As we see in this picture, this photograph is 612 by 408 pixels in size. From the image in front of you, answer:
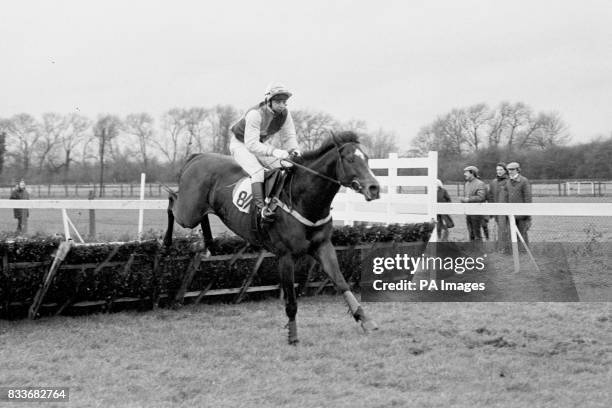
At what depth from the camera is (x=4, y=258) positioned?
7.02 meters

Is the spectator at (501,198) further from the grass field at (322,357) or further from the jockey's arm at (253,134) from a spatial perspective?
the jockey's arm at (253,134)

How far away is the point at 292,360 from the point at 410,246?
446cm

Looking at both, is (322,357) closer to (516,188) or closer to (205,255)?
(205,255)

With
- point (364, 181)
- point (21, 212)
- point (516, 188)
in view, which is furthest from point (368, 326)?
point (21, 212)

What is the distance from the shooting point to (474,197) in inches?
474

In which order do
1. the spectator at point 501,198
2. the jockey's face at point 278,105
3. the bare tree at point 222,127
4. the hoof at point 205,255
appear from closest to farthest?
the jockey's face at point 278,105 → the hoof at point 205,255 → the spectator at point 501,198 → the bare tree at point 222,127

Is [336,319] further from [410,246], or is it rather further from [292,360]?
[410,246]

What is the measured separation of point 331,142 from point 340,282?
1369mm

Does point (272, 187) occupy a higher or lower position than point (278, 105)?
lower

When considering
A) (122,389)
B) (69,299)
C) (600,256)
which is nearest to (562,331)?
(600,256)

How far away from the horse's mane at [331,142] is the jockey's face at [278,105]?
0.58m

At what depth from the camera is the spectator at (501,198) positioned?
10.5 metres

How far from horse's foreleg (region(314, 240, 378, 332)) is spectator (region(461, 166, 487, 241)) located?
17.8 feet

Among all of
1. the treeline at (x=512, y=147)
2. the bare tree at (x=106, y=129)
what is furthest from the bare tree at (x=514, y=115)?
the bare tree at (x=106, y=129)
